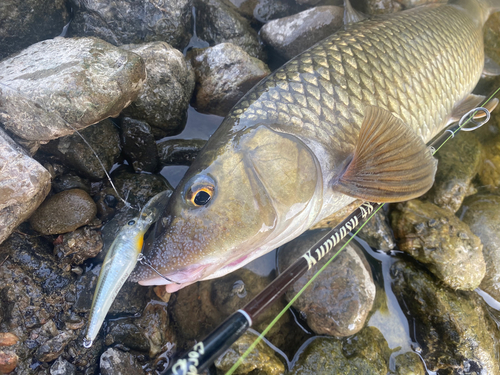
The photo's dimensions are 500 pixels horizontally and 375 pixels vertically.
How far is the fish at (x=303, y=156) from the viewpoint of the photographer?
67.1 inches

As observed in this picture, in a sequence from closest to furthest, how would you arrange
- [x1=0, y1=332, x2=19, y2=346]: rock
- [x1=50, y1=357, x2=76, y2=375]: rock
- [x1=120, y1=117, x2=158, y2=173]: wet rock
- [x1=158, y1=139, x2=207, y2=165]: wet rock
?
[x1=0, y1=332, x2=19, y2=346]: rock
[x1=50, y1=357, x2=76, y2=375]: rock
[x1=120, y1=117, x2=158, y2=173]: wet rock
[x1=158, y1=139, x2=207, y2=165]: wet rock

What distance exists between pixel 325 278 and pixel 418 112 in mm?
1655

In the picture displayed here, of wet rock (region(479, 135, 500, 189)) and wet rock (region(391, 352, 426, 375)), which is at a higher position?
wet rock (region(479, 135, 500, 189))

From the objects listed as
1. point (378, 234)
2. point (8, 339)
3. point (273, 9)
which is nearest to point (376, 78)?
point (378, 234)

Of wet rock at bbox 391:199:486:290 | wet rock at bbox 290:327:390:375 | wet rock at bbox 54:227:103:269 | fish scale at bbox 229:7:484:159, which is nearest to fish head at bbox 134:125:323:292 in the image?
fish scale at bbox 229:7:484:159

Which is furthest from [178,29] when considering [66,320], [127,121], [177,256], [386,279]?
[386,279]

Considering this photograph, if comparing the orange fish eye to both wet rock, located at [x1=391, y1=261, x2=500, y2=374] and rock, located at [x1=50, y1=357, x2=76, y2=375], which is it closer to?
rock, located at [x1=50, y1=357, x2=76, y2=375]

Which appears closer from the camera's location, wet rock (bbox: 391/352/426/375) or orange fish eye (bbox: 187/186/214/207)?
orange fish eye (bbox: 187/186/214/207)

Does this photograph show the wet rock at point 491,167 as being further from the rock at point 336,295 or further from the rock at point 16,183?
the rock at point 16,183

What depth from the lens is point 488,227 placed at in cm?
305

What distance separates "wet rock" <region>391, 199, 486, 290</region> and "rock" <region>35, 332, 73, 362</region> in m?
2.90

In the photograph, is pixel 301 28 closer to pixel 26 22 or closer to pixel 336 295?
pixel 26 22

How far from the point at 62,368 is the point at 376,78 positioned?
3.08m

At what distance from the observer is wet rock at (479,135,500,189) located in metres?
3.46
